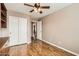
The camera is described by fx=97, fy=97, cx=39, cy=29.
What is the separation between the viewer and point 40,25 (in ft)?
20.3

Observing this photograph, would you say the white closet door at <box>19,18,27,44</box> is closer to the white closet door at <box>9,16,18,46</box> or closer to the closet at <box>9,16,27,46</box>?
the closet at <box>9,16,27,46</box>

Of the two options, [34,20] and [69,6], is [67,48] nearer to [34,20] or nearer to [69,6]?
[69,6]

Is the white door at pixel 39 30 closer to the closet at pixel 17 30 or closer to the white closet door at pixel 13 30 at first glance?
the closet at pixel 17 30

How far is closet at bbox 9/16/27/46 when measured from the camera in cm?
394

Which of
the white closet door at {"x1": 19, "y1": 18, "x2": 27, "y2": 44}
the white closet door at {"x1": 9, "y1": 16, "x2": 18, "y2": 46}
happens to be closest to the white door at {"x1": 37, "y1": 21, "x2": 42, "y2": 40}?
the white closet door at {"x1": 19, "y1": 18, "x2": 27, "y2": 44}

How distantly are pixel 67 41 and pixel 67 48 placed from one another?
0.72 feet

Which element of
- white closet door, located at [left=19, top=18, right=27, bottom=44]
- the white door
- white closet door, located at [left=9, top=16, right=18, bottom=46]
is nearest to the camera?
white closet door, located at [left=9, top=16, right=18, bottom=46]

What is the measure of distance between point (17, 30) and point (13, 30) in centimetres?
23

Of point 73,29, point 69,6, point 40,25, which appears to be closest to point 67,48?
point 73,29

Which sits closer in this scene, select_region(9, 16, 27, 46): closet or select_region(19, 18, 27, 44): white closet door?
select_region(9, 16, 27, 46): closet

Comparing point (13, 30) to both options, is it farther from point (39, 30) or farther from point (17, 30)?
point (39, 30)

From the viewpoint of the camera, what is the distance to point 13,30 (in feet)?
13.2

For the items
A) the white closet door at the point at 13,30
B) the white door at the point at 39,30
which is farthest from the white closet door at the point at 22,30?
the white door at the point at 39,30

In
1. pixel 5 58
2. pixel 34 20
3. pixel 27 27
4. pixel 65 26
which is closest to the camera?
pixel 5 58
